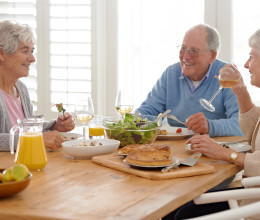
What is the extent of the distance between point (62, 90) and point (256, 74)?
242 cm

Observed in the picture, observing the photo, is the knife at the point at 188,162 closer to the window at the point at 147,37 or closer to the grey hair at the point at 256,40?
the grey hair at the point at 256,40

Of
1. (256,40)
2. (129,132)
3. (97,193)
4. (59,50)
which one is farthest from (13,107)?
(59,50)

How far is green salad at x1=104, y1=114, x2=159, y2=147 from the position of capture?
2334 mm

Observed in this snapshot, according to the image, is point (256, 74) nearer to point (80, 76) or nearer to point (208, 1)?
point (208, 1)

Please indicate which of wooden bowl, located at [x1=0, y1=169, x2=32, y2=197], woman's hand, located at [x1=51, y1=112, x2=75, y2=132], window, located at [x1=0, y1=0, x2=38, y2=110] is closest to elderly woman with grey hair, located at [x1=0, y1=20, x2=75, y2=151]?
woman's hand, located at [x1=51, y1=112, x2=75, y2=132]

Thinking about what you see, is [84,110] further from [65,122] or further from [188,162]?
[188,162]

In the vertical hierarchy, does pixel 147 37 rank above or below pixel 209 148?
above

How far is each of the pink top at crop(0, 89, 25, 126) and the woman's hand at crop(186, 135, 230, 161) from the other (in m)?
1.17

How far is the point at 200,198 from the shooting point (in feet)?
5.54

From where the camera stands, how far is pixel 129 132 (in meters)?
2.34

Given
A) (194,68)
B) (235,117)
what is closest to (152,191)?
(235,117)

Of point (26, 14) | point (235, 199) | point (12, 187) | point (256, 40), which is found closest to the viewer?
point (12, 187)

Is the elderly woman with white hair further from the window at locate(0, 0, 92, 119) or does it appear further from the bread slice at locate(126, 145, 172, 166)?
the window at locate(0, 0, 92, 119)

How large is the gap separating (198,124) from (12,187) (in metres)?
1.43
